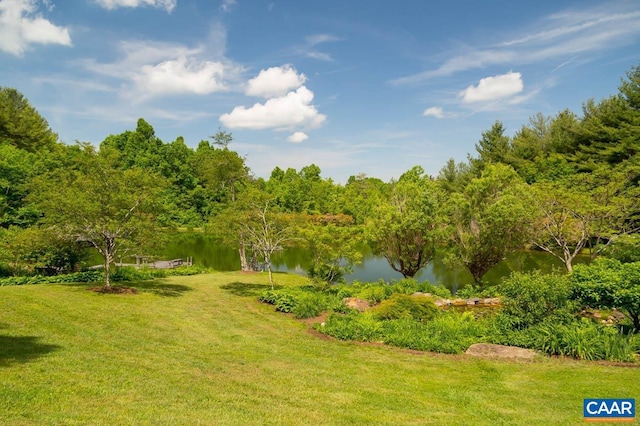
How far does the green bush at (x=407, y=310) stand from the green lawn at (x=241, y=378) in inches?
114

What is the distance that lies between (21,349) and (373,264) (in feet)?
115

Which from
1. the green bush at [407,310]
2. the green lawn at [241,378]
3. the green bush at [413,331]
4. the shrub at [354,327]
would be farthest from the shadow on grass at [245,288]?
the green bush at [407,310]

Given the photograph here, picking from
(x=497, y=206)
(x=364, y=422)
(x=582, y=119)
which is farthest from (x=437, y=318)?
(x=582, y=119)

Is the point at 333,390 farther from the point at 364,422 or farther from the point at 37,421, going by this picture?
the point at 37,421

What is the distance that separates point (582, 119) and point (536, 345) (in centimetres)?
4459

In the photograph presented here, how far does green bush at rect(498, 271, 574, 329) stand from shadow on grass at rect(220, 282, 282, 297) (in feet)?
39.5

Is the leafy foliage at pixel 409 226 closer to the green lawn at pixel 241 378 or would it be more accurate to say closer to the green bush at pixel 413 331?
the green bush at pixel 413 331

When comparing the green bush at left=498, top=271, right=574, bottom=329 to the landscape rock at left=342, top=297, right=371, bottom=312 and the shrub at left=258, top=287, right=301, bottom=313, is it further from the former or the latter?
the shrub at left=258, top=287, right=301, bottom=313

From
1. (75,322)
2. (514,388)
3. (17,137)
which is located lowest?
(514,388)

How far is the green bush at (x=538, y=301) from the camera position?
516 inches

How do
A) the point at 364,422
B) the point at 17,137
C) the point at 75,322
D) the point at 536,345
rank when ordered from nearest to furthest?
the point at 364,422 < the point at 536,345 < the point at 75,322 < the point at 17,137

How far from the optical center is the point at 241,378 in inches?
362

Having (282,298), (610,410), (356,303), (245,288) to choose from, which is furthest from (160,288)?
(610,410)

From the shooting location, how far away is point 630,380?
30.8 feet
